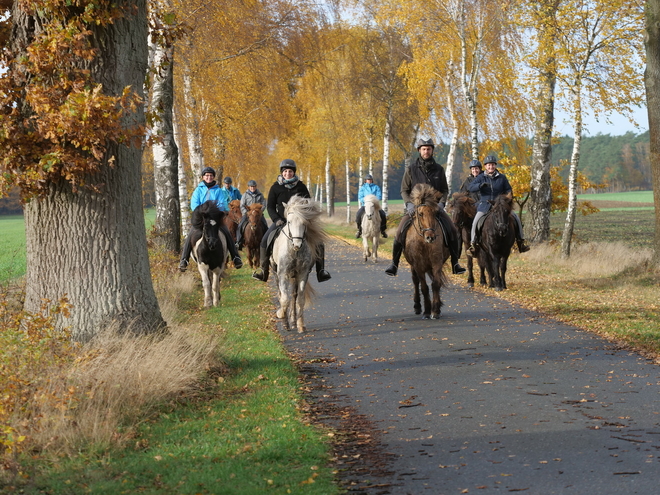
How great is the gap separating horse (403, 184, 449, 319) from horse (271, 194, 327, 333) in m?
1.73

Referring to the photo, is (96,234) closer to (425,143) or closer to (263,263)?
(263,263)

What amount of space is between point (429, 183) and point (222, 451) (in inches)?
339

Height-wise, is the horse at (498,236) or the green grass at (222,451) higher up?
the horse at (498,236)

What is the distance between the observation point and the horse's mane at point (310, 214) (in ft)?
39.1

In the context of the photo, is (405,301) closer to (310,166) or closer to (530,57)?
(530,57)

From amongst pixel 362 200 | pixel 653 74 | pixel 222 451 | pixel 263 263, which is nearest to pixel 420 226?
pixel 263 263

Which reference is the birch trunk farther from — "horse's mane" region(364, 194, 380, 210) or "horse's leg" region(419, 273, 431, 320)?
"horse's leg" region(419, 273, 431, 320)

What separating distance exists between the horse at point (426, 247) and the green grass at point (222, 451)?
432 cm

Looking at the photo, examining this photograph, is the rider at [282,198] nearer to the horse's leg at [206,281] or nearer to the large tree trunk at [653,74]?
the horse's leg at [206,281]

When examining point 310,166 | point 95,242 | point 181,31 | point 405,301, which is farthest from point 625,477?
point 310,166

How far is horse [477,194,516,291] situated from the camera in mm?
16016

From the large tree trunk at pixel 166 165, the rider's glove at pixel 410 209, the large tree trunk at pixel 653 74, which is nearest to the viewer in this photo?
the rider's glove at pixel 410 209

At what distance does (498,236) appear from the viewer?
16.1 meters

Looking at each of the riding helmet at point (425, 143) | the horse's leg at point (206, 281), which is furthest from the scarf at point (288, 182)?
the horse's leg at point (206, 281)
